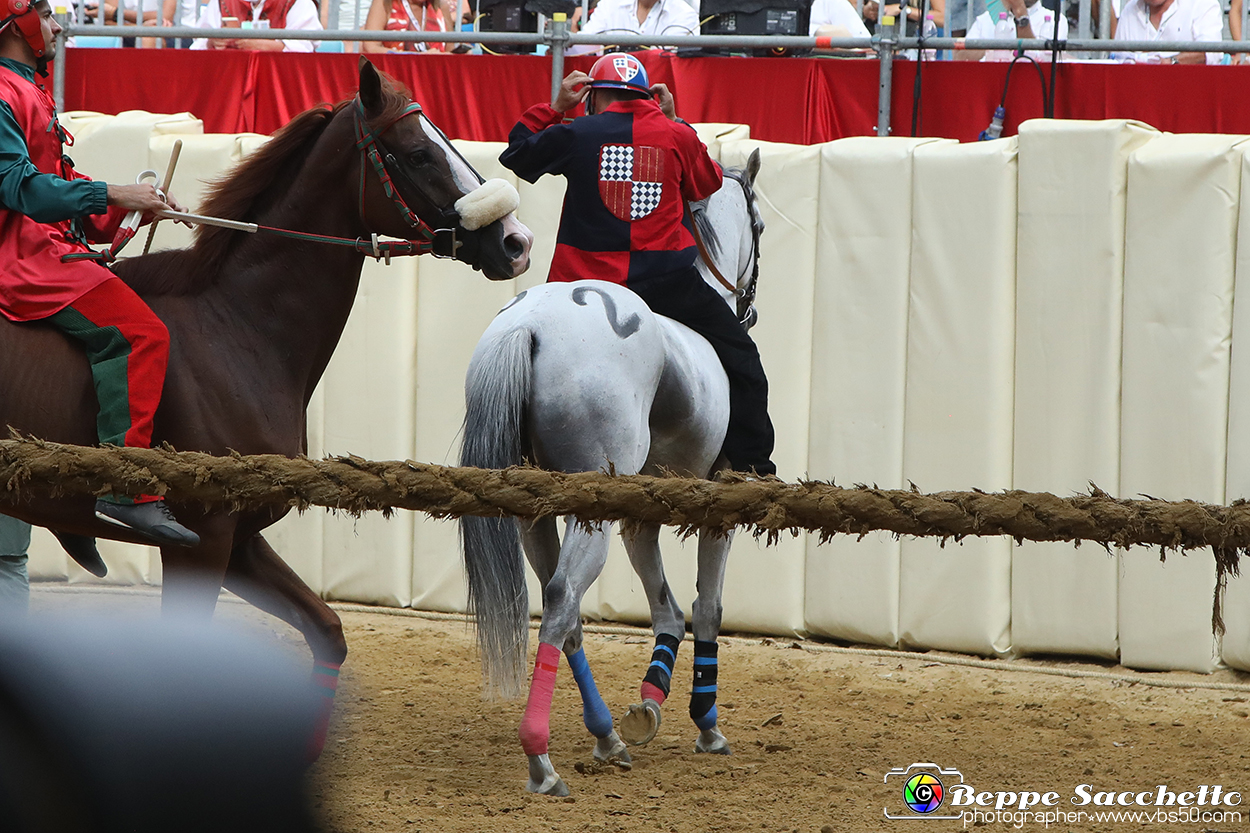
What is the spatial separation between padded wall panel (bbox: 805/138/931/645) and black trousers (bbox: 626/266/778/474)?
172 centimetres

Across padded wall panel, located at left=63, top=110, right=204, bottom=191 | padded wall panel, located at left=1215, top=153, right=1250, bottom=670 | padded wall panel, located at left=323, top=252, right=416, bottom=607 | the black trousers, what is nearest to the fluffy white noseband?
the black trousers

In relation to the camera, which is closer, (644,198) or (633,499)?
(633,499)

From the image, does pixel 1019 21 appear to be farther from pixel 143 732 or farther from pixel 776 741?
pixel 143 732

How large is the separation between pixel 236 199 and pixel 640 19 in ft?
13.5

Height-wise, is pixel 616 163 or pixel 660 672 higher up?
pixel 616 163

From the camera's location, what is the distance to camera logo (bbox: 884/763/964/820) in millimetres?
4035

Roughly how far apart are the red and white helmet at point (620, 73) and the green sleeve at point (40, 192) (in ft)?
5.91

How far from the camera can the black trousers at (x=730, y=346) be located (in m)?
4.66

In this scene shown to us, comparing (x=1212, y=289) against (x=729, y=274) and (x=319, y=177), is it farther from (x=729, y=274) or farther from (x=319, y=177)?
(x=319, y=177)

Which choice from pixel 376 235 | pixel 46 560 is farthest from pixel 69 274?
pixel 46 560

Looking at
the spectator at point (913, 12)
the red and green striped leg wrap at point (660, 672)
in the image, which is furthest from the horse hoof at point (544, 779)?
the spectator at point (913, 12)

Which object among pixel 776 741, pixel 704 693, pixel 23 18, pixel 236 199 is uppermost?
pixel 23 18

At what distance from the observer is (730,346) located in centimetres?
474

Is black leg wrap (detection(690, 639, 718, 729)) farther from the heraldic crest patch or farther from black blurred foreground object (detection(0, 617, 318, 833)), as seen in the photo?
black blurred foreground object (detection(0, 617, 318, 833))
